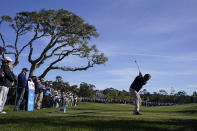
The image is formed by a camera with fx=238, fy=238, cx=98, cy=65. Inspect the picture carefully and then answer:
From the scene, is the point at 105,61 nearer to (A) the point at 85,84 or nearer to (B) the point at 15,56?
(B) the point at 15,56

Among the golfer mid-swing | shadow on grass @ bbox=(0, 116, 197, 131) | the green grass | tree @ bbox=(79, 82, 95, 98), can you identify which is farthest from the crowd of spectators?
tree @ bbox=(79, 82, 95, 98)

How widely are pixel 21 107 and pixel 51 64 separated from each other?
20429mm

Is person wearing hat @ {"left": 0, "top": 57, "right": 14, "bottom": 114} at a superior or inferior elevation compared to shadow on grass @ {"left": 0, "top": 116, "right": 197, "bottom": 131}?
superior

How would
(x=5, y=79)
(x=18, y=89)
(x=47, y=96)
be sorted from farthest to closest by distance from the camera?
1. (x=47, y=96)
2. (x=18, y=89)
3. (x=5, y=79)

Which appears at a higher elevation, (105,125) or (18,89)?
(18,89)

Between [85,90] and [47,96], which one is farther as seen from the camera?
[85,90]

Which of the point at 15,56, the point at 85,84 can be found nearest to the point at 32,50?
the point at 15,56

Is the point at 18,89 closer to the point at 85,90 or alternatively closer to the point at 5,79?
the point at 5,79

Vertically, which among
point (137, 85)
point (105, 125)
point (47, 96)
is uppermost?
point (137, 85)

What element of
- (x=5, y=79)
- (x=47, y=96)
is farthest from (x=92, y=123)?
(x=47, y=96)

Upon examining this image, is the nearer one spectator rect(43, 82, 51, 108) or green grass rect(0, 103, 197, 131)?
green grass rect(0, 103, 197, 131)

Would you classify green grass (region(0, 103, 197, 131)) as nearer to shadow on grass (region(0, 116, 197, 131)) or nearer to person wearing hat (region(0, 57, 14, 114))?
shadow on grass (region(0, 116, 197, 131))

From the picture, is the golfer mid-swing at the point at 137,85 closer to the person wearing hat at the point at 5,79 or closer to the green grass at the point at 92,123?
the green grass at the point at 92,123

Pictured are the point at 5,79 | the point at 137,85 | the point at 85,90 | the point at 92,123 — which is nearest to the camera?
the point at 92,123
